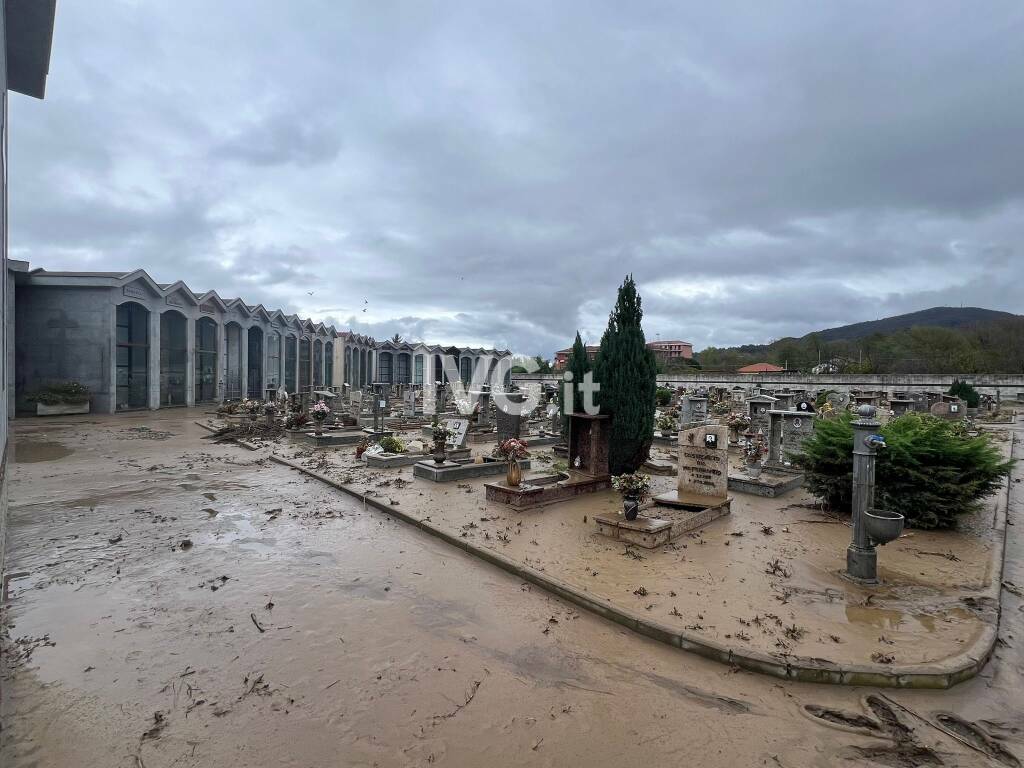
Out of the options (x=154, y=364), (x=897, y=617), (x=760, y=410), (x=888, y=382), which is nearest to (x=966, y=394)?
(x=888, y=382)

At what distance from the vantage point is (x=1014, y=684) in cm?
411

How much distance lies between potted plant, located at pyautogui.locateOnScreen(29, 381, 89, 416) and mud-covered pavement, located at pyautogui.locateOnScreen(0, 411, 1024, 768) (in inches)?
939

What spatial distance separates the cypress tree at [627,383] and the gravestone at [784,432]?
4.04 metres

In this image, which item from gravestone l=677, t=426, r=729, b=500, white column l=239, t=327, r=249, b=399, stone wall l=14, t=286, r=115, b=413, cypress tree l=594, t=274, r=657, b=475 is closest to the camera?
gravestone l=677, t=426, r=729, b=500

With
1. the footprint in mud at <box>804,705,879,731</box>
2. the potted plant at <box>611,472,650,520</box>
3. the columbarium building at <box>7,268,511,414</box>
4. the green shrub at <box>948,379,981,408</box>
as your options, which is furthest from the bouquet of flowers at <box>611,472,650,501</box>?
the green shrub at <box>948,379,981,408</box>

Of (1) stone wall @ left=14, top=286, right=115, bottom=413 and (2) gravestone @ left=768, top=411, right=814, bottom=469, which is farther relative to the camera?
(1) stone wall @ left=14, top=286, right=115, bottom=413

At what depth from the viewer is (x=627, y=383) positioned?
38.2 feet

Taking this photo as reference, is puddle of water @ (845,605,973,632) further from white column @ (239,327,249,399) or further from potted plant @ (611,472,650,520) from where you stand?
white column @ (239,327,249,399)

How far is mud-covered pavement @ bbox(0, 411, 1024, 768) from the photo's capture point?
332 centimetres

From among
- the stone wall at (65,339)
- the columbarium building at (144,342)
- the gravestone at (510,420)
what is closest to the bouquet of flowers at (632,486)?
the gravestone at (510,420)

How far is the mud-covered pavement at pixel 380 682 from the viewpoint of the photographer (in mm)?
3322

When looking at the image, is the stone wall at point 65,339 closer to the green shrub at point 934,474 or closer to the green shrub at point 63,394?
the green shrub at point 63,394

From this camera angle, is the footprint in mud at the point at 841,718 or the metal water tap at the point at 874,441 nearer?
the footprint in mud at the point at 841,718

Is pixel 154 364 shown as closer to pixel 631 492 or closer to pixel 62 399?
pixel 62 399
